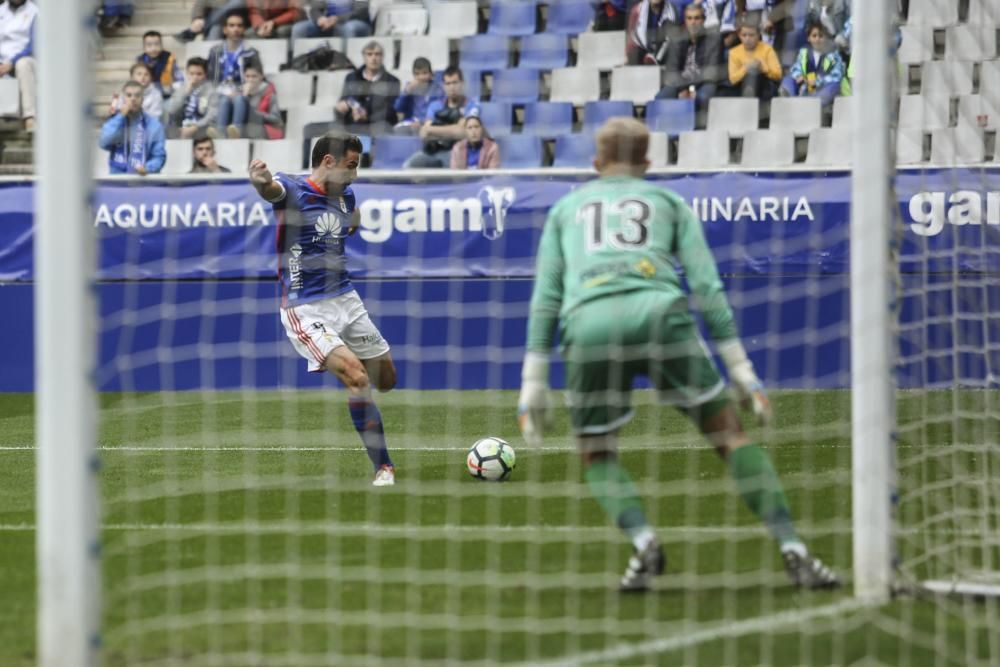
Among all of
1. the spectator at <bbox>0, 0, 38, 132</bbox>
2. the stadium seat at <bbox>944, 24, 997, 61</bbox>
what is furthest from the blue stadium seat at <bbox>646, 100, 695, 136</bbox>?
the spectator at <bbox>0, 0, 38, 132</bbox>

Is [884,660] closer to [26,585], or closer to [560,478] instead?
[26,585]

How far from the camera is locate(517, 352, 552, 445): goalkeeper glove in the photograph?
18.3 feet

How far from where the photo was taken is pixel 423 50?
50.8 feet

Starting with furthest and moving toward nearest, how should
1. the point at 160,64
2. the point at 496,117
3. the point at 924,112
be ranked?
the point at 160,64 < the point at 496,117 < the point at 924,112

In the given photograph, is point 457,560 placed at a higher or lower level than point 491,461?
lower

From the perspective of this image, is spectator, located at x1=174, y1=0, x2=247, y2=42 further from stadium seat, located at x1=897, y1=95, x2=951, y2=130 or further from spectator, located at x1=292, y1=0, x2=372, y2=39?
stadium seat, located at x1=897, y1=95, x2=951, y2=130

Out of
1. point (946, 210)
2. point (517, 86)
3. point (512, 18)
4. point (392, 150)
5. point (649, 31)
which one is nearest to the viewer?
point (946, 210)

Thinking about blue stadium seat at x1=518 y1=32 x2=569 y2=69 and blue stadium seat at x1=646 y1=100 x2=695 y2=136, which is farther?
blue stadium seat at x1=518 y1=32 x2=569 y2=69

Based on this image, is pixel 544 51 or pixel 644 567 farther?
pixel 544 51

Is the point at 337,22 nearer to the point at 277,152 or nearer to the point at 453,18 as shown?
the point at 453,18

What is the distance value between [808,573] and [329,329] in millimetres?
3970

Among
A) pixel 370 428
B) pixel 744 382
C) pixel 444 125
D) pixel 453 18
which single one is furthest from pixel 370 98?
pixel 744 382

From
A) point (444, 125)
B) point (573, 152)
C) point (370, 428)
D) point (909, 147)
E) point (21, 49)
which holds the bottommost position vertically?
point (370, 428)

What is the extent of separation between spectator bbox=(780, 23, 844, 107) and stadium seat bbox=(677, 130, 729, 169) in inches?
31.2
